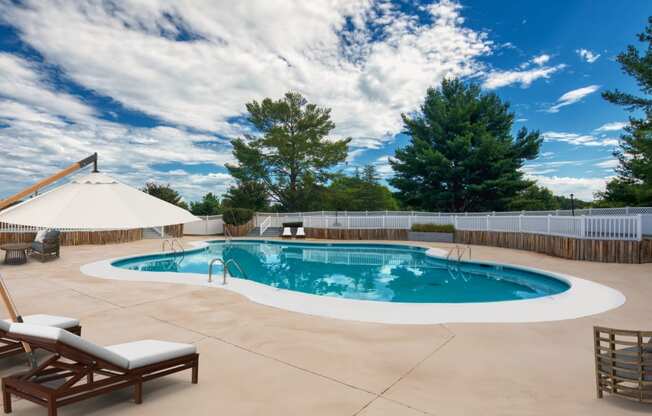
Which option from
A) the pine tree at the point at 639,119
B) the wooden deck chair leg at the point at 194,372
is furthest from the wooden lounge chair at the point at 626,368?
the pine tree at the point at 639,119

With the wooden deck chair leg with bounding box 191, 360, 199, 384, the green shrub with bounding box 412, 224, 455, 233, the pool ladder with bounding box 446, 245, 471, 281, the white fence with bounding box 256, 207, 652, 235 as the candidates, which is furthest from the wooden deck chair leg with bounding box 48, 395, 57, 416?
the green shrub with bounding box 412, 224, 455, 233

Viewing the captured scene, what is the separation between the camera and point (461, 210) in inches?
1012

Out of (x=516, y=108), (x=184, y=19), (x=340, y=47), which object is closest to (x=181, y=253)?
(x=184, y=19)

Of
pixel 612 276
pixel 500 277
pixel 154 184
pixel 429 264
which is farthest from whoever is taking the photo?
pixel 154 184

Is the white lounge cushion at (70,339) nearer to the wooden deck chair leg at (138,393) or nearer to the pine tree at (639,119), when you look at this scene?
the wooden deck chair leg at (138,393)

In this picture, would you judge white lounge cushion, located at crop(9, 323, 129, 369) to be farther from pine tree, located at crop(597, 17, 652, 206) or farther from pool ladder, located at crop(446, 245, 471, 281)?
pine tree, located at crop(597, 17, 652, 206)

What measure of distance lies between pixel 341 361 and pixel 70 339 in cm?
231

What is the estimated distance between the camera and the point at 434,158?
22.7 meters

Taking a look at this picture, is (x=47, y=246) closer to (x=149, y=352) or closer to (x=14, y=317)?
(x=14, y=317)

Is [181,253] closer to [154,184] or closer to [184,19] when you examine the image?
[184,19]

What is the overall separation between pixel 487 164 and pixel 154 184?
85.8 feet

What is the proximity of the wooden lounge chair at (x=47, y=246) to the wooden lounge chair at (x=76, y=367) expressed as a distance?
10.6 meters

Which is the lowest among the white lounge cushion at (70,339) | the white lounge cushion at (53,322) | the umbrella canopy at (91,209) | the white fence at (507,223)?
the white lounge cushion at (53,322)

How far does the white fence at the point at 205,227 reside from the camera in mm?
23844
